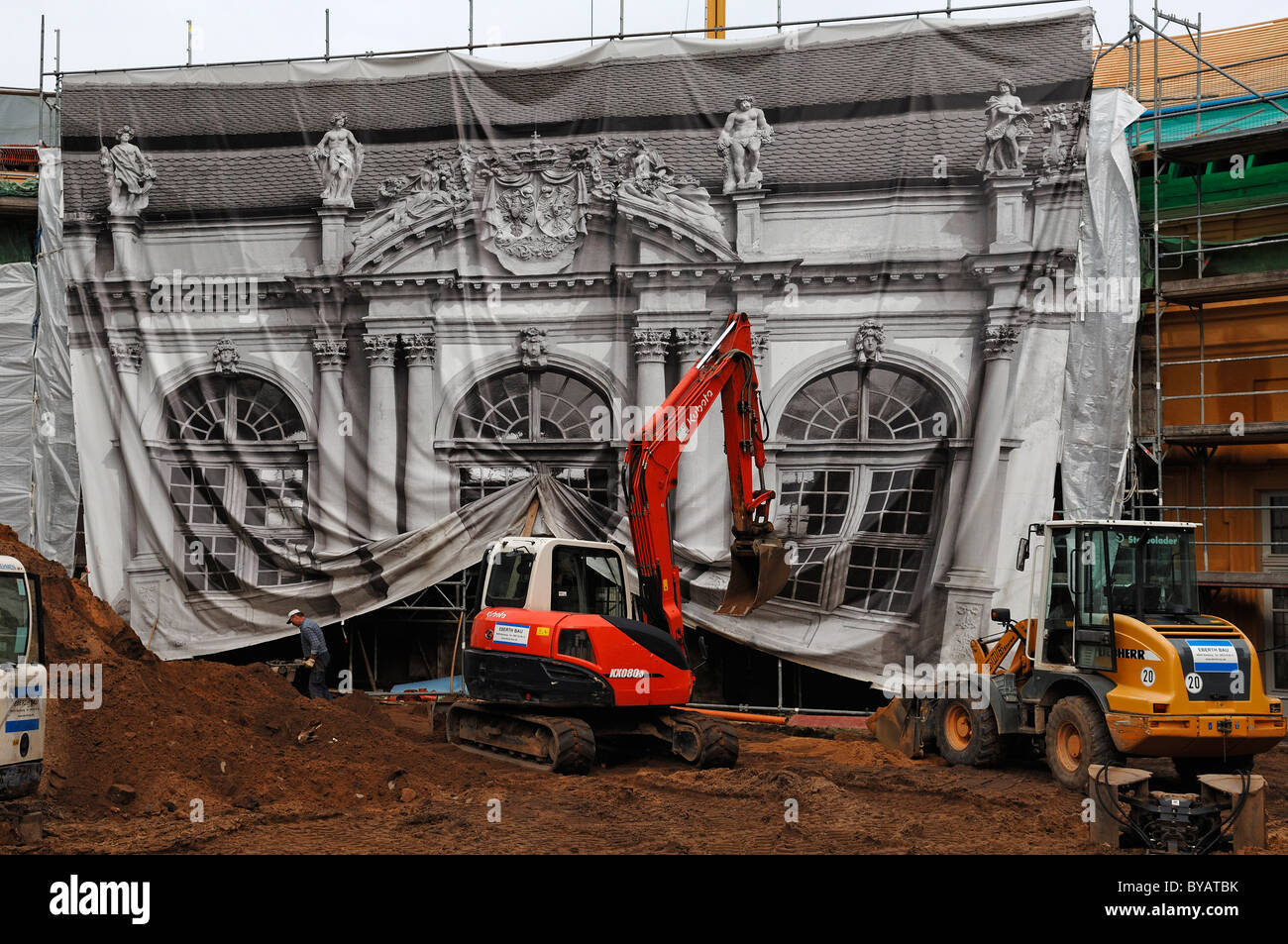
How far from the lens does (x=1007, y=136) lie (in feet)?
46.4

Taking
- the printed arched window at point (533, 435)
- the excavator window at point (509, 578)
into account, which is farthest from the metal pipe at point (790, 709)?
the excavator window at point (509, 578)

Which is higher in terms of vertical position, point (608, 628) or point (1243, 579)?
point (1243, 579)

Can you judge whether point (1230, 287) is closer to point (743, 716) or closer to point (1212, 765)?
point (1212, 765)

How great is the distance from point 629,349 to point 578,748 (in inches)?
241

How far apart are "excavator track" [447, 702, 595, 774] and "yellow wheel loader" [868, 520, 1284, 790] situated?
3.59 m

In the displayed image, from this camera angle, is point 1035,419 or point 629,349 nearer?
point 1035,419

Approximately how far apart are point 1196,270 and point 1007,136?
3.23 m

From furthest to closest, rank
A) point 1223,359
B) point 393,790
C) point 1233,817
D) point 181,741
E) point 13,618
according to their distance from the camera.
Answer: point 1223,359
point 181,741
point 393,790
point 13,618
point 1233,817

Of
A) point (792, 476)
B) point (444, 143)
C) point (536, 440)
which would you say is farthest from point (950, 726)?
point (444, 143)

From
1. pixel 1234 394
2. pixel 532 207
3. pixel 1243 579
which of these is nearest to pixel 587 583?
pixel 532 207

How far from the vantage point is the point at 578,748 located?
10414 mm
